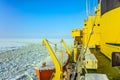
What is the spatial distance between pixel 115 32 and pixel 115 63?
682 millimetres

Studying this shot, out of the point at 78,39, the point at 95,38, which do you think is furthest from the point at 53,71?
the point at 78,39

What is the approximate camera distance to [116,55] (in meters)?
3.91

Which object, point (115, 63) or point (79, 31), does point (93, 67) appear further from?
point (79, 31)

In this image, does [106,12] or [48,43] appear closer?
[106,12]

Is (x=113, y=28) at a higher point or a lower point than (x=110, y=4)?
lower

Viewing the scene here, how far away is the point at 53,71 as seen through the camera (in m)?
8.60

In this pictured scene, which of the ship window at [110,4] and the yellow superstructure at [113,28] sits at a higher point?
the ship window at [110,4]

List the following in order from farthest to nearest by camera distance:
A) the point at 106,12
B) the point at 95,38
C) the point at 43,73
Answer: the point at 95,38 < the point at 43,73 < the point at 106,12

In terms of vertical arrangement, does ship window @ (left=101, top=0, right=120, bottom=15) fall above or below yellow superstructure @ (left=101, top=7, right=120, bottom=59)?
above

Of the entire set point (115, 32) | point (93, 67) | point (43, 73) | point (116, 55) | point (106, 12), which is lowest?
point (43, 73)

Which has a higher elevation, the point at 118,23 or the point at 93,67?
the point at 118,23

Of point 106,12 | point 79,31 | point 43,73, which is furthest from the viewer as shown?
point 79,31

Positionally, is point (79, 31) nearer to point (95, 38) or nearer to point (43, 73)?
point (95, 38)

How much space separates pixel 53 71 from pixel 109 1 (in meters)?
5.17
